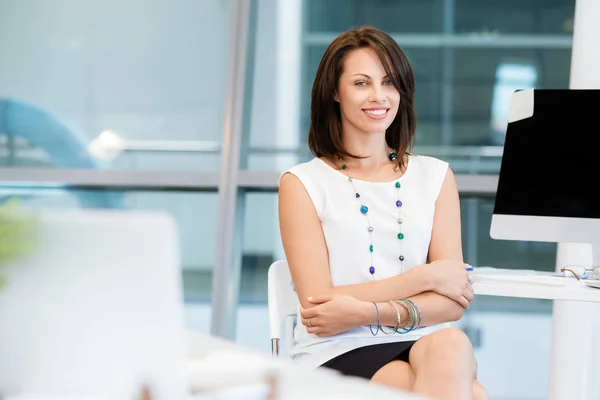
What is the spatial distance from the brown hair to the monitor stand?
3.15ft

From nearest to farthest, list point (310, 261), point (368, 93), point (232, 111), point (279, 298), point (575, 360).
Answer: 1. point (310, 261)
2. point (368, 93)
3. point (279, 298)
4. point (575, 360)
5. point (232, 111)

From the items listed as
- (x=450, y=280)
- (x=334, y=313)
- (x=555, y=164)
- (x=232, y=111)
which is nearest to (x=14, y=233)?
(x=334, y=313)

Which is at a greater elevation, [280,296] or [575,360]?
[280,296]

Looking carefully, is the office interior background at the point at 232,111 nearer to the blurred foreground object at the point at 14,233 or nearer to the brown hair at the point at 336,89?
the brown hair at the point at 336,89

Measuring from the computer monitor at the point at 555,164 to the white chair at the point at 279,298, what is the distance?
619mm

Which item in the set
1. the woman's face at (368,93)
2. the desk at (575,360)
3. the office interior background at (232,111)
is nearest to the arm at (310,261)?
the woman's face at (368,93)

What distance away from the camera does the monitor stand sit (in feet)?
9.76

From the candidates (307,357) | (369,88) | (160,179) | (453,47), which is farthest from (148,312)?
(453,47)

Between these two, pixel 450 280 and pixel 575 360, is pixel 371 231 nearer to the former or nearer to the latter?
pixel 450 280

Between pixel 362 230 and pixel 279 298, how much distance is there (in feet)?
1.08

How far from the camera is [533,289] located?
209cm

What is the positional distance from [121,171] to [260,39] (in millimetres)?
903

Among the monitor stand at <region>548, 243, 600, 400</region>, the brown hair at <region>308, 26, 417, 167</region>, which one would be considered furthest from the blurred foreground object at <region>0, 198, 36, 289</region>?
the monitor stand at <region>548, 243, 600, 400</region>

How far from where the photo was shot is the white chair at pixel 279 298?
2.38 m
